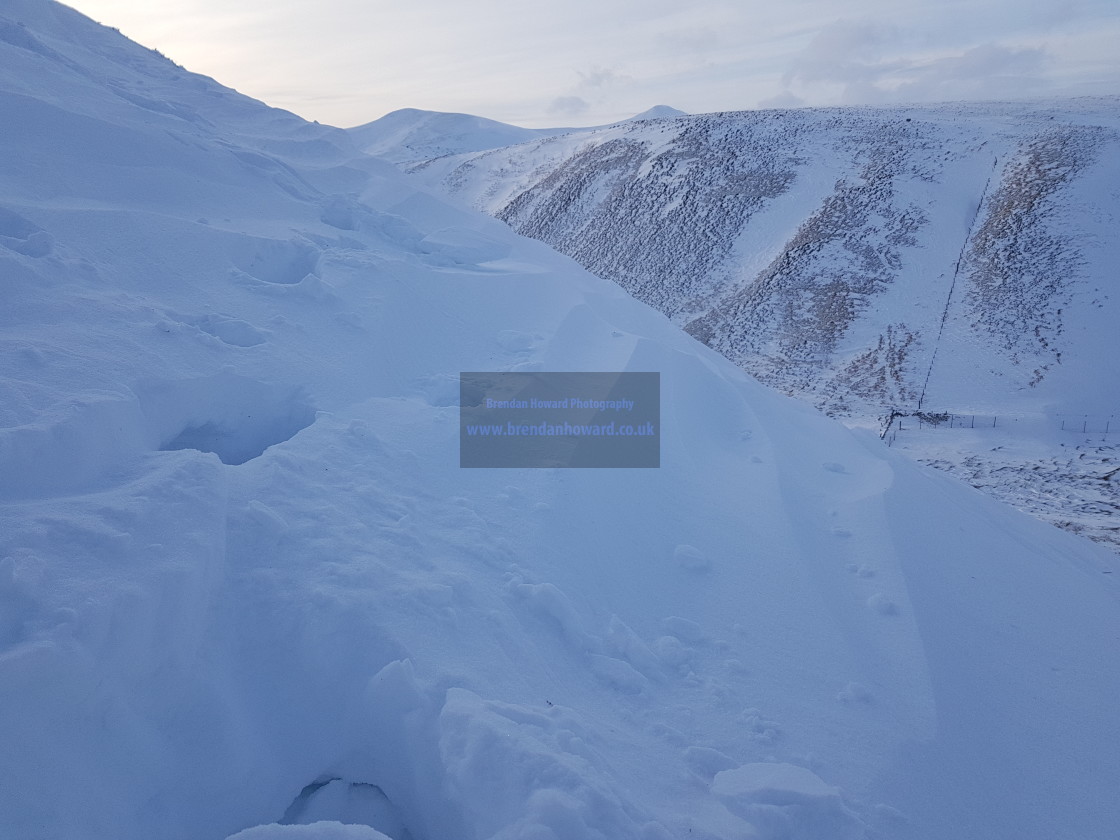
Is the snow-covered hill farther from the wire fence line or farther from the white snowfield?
the white snowfield

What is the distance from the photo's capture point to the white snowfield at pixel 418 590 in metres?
2.71

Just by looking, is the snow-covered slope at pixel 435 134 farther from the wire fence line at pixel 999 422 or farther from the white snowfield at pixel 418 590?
the white snowfield at pixel 418 590

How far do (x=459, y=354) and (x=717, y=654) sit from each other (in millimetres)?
3832

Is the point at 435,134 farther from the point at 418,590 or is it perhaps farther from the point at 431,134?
A: the point at 418,590

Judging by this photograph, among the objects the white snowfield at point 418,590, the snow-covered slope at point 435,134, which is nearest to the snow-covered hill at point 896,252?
the white snowfield at point 418,590

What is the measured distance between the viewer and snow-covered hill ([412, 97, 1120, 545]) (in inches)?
733

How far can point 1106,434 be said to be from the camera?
626 inches

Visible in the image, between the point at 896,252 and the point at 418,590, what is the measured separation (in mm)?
27166

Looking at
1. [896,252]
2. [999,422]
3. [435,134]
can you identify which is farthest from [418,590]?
→ [435,134]

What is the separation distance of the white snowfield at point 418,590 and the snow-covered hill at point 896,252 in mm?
7798

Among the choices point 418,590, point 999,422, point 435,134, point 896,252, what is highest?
point 435,134

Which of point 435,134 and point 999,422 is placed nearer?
point 999,422

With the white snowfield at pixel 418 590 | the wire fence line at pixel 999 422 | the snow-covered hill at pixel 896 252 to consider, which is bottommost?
the wire fence line at pixel 999 422

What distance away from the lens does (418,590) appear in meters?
3.59
